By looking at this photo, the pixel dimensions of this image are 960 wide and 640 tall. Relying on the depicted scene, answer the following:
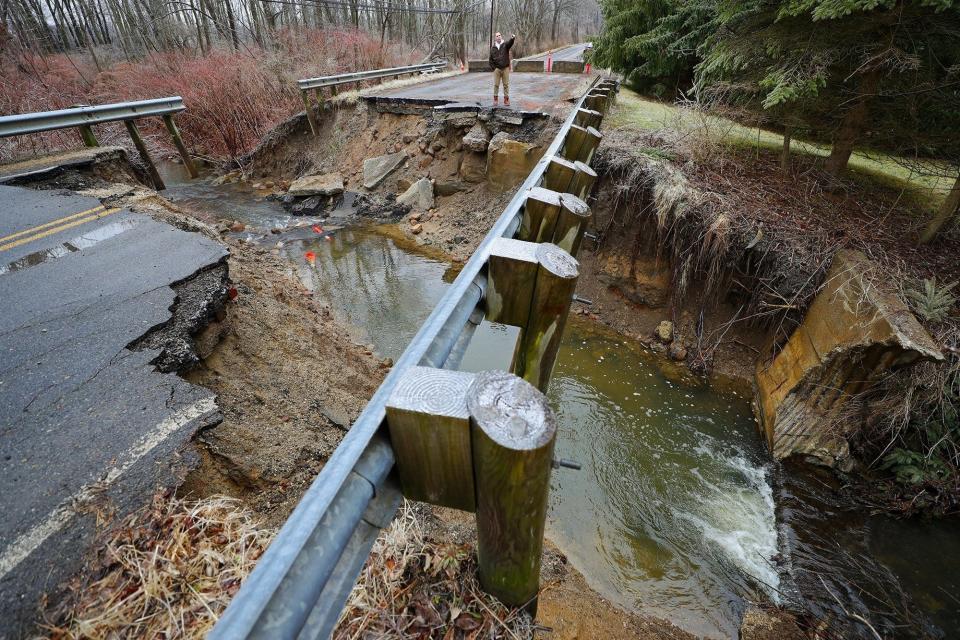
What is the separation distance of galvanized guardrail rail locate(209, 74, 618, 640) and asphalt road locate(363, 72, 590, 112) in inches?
308

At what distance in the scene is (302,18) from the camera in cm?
2123

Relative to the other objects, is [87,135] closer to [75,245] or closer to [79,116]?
[79,116]

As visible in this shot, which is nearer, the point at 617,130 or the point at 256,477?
the point at 256,477

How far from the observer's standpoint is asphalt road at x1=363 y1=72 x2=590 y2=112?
30.3ft

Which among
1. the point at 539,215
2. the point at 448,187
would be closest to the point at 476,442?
the point at 539,215

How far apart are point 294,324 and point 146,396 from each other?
7.41 feet

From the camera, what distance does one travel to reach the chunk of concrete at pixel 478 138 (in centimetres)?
852

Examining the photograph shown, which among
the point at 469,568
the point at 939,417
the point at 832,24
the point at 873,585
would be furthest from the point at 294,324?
the point at 832,24

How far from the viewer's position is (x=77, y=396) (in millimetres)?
2369

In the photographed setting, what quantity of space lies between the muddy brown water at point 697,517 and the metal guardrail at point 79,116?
181 inches

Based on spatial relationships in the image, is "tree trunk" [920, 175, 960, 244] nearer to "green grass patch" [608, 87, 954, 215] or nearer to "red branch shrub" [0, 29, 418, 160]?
"green grass patch" [608, 87, 954, 215]

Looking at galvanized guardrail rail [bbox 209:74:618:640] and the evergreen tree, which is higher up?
the evergreen tree

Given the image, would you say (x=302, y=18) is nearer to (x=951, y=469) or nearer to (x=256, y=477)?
(x=256, y=477)

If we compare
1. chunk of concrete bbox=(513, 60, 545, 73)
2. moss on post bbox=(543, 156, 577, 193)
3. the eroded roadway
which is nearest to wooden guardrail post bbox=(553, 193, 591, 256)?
moss on post bbox=(543, 156, 577, 193)
